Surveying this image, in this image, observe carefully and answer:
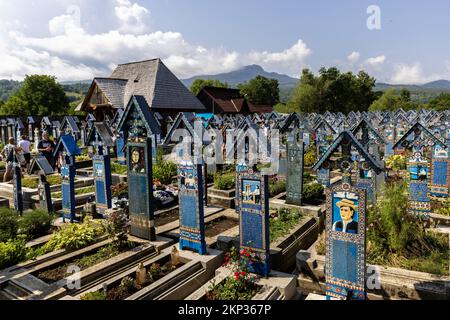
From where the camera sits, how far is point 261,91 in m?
76.5

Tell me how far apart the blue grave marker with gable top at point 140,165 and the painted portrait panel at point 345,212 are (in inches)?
153

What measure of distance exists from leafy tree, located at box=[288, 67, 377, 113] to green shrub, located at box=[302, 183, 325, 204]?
1837 inches

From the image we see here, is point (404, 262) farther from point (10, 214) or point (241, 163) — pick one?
point (10, 214)

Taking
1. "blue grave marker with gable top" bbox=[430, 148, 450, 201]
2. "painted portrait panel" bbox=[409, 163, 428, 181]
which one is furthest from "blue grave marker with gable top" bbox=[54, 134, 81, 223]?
"blue grave marker with gable top" bbox=[430, 148, 450, 201]

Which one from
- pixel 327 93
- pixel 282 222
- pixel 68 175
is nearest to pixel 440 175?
pixel 282 222

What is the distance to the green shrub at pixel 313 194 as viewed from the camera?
1021 centimetres

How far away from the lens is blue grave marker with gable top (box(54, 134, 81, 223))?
8873 mm

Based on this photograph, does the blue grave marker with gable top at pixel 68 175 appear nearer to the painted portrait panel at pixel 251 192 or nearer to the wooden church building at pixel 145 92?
the painted portrait panel at pixel 251 192

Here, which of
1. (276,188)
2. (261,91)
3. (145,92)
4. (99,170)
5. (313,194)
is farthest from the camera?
(261,91)

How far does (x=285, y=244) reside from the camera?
738 cm

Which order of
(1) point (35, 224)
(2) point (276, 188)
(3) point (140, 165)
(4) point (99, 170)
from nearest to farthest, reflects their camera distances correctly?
1. (3) point (140, 165)
2. (1) point (35, 224)
3. (4) point (99, 170)
4. (2) point (276, 188)

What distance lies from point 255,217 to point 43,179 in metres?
6.29

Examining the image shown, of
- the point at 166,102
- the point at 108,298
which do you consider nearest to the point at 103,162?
the point at 108,298

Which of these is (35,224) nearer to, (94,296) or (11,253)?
(11,253)
